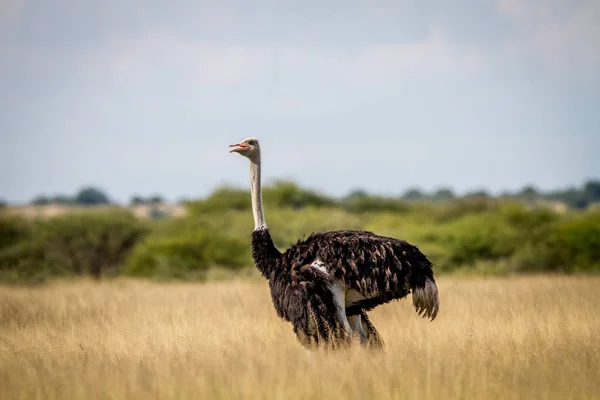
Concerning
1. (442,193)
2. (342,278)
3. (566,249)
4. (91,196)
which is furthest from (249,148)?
(442,193)

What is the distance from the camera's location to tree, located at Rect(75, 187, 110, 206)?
86.1 meters

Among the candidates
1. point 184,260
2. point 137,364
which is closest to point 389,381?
point 137,364

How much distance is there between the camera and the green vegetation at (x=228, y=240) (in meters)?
23.7

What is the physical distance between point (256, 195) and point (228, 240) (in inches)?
656

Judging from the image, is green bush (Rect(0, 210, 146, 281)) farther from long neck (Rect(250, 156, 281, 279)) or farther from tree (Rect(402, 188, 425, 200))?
tree (Rect(402, 188, 425, 200))

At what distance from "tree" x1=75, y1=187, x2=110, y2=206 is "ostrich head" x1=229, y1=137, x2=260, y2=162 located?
259ft

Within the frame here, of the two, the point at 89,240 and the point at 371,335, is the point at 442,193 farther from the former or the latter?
the point at 371,335

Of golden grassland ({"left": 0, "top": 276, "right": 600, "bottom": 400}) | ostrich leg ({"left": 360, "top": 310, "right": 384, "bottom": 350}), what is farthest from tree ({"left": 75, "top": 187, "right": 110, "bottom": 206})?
ostrich leg ({"left": 360, "top": 310, "right": 384, "bottom": 350})

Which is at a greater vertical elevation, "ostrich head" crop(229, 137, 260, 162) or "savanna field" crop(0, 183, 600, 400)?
"ostrich head" crop(229, 137, 260, 162)

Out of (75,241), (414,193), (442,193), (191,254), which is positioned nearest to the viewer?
(191,254)

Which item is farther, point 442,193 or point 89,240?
point 442,193

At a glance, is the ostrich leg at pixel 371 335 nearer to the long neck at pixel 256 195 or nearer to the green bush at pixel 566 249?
the long neck at pixel 256 195

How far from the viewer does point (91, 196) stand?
86.8 m

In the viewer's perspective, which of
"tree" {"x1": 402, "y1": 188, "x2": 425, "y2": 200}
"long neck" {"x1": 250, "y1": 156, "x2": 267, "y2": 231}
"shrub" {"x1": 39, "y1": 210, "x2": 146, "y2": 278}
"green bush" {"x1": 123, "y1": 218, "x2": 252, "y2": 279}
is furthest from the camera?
"tree" {"x1": 402, "y1": 188, "x2": 425, "y2": 200}
